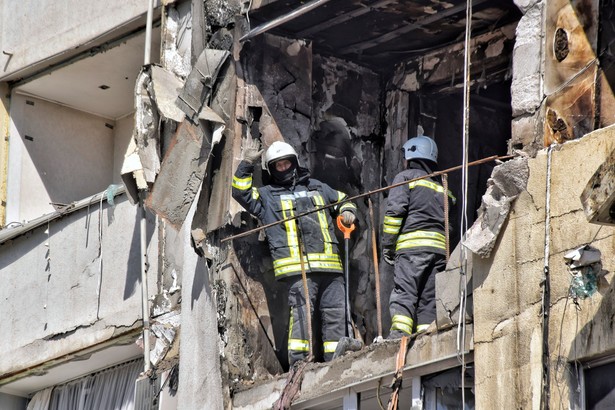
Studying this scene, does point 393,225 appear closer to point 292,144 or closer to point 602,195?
point 292,144

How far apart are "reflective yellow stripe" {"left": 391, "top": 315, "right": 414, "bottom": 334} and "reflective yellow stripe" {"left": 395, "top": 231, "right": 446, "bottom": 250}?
0.63 metres

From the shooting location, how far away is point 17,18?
64.9ft

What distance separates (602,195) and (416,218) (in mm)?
3930

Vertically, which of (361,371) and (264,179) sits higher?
(264,179)

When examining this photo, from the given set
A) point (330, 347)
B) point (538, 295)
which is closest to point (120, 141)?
point (330, 347)

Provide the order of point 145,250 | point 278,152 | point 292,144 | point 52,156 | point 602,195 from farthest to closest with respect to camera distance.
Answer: point 52,156
point 145,250
point 292,144
point 278,152
point 602,195

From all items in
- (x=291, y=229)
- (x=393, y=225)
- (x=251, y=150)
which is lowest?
(x=393, y=225)

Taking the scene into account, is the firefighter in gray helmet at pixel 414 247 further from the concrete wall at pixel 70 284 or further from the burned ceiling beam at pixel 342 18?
the concrete wall at pixel 70 284

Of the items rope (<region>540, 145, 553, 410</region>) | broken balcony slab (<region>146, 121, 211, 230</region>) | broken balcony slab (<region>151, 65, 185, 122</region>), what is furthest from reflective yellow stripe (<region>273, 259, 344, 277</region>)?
rope (<region>540, 145, 553, 410</region>)

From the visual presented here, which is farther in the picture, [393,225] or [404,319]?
[393,225]

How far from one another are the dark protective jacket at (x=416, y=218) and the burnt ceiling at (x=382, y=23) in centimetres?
172

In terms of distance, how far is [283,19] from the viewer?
50.6ft

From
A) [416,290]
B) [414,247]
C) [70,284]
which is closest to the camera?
[416,290]

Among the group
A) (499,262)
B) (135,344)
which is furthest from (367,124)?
(499,262)
